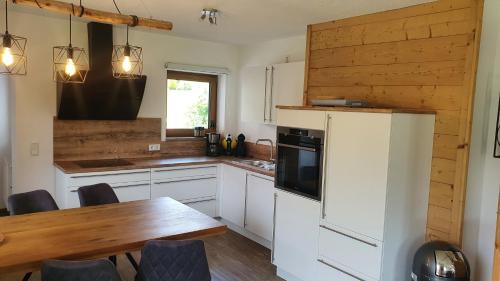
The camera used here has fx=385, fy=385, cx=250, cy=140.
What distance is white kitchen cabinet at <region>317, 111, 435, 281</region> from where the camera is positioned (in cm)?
262

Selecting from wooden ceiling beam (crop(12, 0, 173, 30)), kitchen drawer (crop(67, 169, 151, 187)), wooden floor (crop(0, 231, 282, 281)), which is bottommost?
wooden floor (crop(0, 231, 282, 281))

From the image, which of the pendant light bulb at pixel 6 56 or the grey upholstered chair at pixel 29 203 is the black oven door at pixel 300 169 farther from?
the pendant light bulb at pixel 6 56

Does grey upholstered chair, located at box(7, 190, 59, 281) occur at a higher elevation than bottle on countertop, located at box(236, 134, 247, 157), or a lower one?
lower

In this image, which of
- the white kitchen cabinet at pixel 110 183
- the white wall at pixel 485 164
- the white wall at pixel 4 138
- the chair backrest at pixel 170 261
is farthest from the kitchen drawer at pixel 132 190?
the white wall at pixel 485 164

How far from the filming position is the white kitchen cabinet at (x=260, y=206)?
402 centimetres

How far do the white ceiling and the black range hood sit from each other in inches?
27.1

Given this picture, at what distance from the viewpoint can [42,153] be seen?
13.4 ft

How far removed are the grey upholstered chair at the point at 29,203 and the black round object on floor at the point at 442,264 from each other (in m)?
2.73

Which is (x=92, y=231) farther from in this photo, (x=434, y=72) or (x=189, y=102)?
(x=189, y=102)

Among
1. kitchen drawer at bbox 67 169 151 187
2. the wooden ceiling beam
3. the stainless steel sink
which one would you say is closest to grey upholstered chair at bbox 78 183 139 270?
kitchen drawer at bbox 67 169 151 187

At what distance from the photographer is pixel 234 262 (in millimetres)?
3814

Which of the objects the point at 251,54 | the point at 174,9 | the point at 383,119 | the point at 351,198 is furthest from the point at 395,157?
the point at 251,54

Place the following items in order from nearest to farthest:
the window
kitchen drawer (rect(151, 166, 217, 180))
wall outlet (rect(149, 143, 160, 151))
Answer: kitchen drawer (rect(151, 166, 217, 180)) < wall outlet (rect(149, 143, 160, 151)) < the window

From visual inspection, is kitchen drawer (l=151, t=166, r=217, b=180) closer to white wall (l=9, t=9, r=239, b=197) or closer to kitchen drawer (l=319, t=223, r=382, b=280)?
white wall (l=9, t=9, r=239, b=197)
